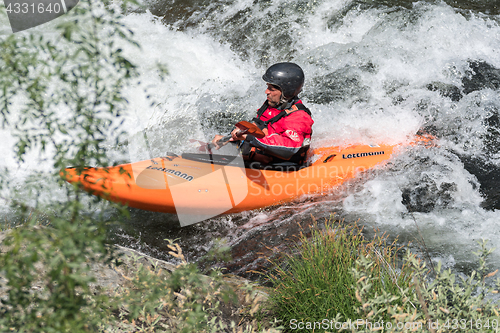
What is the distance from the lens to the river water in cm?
392

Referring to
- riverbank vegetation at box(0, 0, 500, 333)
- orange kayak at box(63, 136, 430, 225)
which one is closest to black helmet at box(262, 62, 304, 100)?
orange kayak at box(63, 136, 430, 225)

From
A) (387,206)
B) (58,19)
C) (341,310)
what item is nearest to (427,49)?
(387,206)

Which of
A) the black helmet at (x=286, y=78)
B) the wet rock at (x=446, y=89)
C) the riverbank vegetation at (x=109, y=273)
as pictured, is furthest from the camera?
the wet rock at (x=446, y=89)

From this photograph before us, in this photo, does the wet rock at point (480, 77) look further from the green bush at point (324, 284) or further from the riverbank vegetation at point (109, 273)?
the green bush at point (324, 284)

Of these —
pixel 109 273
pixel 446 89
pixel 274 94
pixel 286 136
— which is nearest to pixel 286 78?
pixel 274 94

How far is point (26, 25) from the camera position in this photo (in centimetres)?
730

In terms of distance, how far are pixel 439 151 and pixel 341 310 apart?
11.6 feet

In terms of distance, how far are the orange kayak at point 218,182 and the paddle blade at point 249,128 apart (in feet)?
1.61

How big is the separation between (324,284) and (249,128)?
5.52 ft

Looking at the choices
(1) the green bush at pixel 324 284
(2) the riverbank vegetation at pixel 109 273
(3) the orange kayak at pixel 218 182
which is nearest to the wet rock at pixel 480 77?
(3) the orange kayak at pixel 218 182

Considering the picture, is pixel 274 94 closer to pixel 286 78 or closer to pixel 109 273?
pixel 286 78

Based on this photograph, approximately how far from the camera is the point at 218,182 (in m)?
3.84

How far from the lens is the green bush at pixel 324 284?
2213 mm

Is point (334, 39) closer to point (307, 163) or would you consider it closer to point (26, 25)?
point (307, 163)
